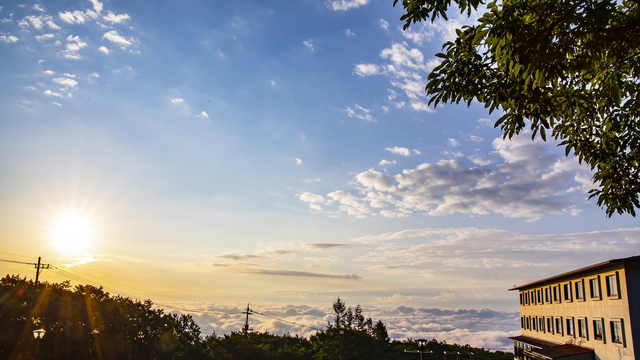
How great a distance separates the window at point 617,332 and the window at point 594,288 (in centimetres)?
256

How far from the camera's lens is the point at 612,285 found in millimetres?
31594

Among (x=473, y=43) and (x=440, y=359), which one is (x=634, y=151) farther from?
(x=440, y=359)

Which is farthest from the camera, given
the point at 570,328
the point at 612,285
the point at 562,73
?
the point at 570,328

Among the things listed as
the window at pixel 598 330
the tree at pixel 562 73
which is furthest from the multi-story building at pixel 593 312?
the tree at pixel 562 73

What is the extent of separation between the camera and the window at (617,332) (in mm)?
30188

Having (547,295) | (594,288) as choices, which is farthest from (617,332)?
(547,295)

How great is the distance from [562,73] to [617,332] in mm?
32798

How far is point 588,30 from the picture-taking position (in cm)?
539

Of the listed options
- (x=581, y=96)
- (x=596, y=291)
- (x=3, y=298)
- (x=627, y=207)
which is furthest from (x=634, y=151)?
(x=3, y=298)

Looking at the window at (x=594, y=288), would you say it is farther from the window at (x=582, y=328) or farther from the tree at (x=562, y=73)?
the tree at (x=562, y=73)

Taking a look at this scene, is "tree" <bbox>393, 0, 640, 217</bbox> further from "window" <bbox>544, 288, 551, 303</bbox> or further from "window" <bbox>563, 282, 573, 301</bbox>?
"window" <bbox>544, 288, 551, 303</bbox>

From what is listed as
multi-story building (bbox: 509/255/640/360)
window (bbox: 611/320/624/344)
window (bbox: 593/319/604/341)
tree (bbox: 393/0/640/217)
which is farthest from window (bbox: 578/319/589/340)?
tree (bbox: 393/0/640/217)

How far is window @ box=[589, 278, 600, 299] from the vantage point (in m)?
33.9

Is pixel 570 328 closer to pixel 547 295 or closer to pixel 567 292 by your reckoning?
pixel 567 292
